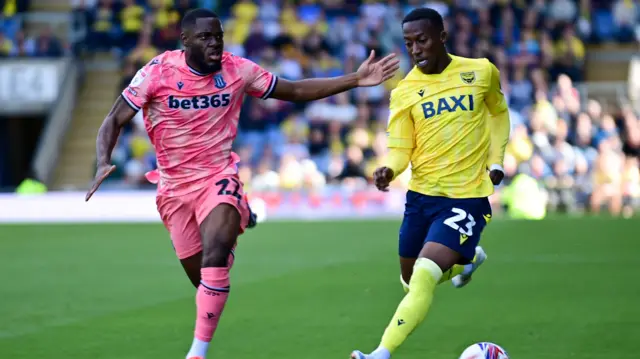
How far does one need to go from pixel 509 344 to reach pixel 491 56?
20739 mm

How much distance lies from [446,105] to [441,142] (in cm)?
26

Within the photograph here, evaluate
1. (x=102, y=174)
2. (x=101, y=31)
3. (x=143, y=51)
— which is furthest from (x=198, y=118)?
(x=101, y=31)

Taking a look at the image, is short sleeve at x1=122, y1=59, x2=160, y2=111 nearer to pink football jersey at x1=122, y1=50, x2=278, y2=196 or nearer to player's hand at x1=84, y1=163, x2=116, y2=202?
pink football jersey at x1=122, y1=50, x2=278, y2=196

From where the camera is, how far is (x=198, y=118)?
27.2 ft

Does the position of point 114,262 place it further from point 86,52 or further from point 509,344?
point 86,52

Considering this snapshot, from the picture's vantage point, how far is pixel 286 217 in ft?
84.2

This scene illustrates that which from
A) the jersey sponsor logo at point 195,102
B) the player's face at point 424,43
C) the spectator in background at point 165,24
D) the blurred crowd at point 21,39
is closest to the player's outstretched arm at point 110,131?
the jersey sponsor logo at point 195,102

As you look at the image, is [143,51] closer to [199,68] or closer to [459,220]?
[199,68]

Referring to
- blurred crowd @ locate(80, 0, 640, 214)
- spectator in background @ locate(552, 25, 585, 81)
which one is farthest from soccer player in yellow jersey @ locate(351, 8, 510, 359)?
spectator in background @ locate(552, 25, 585, 81)

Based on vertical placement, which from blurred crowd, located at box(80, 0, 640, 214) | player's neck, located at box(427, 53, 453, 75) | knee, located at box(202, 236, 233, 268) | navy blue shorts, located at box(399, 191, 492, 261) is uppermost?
player's neck, located at box(427, 53, 453, 75)

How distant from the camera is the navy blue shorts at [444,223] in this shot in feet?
25.6

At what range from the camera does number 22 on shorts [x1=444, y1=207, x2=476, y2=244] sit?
7.83 meters

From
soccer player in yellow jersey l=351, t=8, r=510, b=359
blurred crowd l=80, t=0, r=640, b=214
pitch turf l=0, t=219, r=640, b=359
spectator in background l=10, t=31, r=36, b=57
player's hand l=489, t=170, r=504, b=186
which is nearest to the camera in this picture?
soccer player in yellow jersey l=351, t=8, r=510, b=359

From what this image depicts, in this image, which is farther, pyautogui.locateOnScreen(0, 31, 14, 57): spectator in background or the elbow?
pyautogui.locateOnScreen(0, 31, 14, 57): spectator in background
